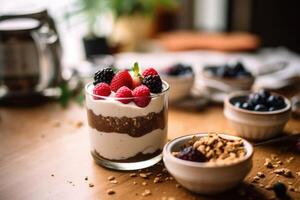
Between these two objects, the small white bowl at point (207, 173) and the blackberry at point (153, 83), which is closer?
the small white bowl at point (207, 173)

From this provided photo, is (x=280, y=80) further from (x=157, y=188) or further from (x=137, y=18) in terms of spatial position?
(x=137, y=18)

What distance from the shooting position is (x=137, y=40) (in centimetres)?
309

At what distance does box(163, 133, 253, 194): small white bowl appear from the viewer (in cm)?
98

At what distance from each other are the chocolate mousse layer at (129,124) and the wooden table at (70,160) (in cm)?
11

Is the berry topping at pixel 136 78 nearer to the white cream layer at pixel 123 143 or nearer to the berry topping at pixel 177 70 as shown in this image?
the white cream layer at pixel 123 143

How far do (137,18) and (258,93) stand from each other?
65.3 inches

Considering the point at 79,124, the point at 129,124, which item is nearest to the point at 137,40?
the point at 79,124

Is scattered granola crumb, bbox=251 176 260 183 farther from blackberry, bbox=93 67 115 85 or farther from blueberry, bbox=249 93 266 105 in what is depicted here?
blackberry, bbox=93 67 115 85

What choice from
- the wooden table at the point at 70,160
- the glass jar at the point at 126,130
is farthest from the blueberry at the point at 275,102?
the glass jar at the point at 126,130

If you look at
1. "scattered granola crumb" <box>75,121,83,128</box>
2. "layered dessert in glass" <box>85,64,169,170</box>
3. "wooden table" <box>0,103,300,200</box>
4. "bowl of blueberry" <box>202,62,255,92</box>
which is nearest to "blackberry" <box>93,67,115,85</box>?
"layered dessert in glass" <box>85,64,169,170</box>

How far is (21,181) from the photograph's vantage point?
1.13 meters

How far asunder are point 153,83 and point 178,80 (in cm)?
49

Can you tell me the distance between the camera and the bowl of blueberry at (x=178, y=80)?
1.61 metres

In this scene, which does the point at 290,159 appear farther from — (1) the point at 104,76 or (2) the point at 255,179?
(1) the point at 104,76
